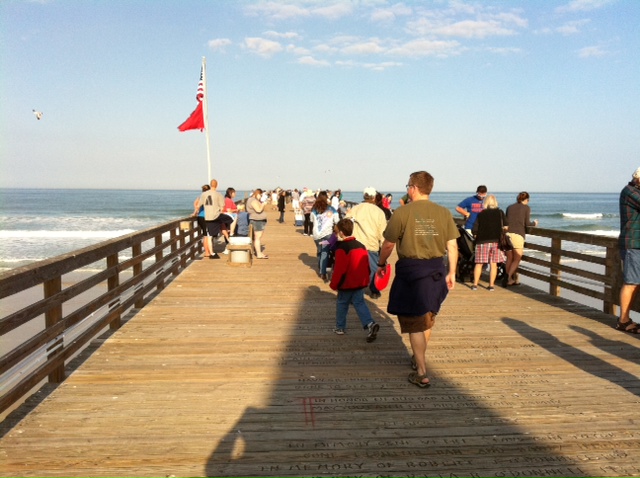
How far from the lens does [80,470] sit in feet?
9.70

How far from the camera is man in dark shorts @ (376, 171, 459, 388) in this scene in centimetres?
427

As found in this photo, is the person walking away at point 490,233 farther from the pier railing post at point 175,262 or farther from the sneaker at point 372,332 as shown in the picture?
the pier railing post at point 175,262

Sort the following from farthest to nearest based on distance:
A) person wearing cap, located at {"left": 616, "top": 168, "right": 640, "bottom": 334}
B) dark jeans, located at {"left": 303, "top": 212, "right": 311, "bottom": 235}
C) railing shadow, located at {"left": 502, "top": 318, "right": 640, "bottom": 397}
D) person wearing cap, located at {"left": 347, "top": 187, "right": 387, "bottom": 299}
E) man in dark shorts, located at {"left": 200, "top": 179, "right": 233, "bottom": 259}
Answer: dark jeans, located at {"left": 303, "top": 212, "right": 311, "bottom": 235}, man in dark shorts, located at {"left": 200, "top": 179, "right": 233, "bottom": 259}, person wearing cap, located at {"left": 347, "top": 187, "right": 387, "bottom": 299}, person wearing cap, located at {"left": 616, "top": 168, "right": 640, "bottom": 334}, railing shadow, located at {"left": 502, "top": 318, "right": 640, "bottom": 397}

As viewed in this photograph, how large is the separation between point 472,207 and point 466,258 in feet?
3.16

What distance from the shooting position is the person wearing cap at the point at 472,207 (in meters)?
9.62

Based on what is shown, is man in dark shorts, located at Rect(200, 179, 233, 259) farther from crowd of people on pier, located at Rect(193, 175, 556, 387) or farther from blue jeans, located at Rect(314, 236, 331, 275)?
blue jeans, located at Rect(314, 236, 331, 275)

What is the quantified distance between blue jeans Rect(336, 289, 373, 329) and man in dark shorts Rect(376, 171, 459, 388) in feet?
4.67

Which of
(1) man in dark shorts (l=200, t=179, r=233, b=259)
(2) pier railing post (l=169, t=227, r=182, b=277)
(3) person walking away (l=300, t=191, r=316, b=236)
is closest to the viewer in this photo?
(2) pier railing post (l=169, t=227, r=182, b=277)

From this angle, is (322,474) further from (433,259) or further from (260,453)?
(433,259)

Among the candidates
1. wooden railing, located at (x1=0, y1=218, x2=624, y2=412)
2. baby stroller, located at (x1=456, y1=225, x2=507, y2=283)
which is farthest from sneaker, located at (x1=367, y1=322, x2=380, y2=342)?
baby stroller, located at (x1=456, y1=225, x2=507, y2=283)

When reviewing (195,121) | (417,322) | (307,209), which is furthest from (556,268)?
(195,121)

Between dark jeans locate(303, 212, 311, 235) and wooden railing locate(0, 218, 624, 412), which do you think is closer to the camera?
wooden railing locate(0, 218, 624, 412)

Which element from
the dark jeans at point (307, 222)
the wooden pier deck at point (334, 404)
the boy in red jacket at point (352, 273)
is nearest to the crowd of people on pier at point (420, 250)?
the boy in red jacket at point (352, 273)

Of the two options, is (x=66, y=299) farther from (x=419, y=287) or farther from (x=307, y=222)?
(x=307, y=222)
